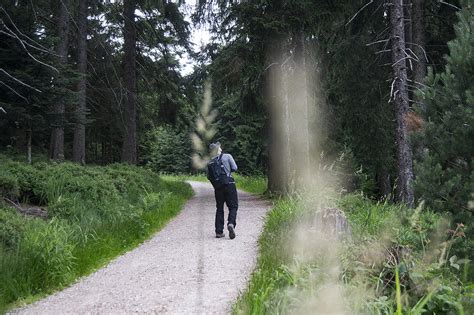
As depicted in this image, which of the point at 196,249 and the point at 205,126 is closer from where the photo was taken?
the point at 196,249

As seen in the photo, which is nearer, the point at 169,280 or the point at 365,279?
the point at 365,279

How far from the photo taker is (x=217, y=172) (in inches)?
349

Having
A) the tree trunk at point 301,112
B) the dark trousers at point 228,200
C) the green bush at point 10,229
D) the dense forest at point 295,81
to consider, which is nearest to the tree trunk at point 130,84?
the dense forest at point 295,81

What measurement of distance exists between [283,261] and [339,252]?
3.87ft

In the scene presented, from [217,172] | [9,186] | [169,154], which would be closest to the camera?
[217,172]

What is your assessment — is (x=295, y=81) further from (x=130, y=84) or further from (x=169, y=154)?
(x=169, y=154)

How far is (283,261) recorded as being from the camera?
578 cm

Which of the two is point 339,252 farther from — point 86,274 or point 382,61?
point 382,61

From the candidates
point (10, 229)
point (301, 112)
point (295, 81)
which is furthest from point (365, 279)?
point (295, 81)

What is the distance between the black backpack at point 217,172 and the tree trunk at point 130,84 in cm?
1150

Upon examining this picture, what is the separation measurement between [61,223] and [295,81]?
9079mm

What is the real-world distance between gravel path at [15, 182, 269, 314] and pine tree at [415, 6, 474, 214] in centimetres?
274

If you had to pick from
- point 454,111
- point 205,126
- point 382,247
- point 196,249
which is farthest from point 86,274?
point 205,126

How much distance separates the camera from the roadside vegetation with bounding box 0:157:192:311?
589 centimetres
